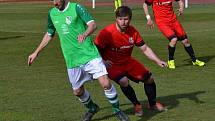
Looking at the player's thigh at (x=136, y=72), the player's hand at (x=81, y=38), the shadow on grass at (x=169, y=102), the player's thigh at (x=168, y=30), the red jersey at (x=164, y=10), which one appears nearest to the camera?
the player's hand at (x=81, y=38)

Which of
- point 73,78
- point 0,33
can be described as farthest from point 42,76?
point 0,33

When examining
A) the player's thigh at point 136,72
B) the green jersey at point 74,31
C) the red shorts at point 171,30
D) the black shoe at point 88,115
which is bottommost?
the red shorts at point 171,30

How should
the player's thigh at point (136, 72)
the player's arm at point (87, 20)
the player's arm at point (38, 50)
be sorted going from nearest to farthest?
the player's arm at point (87, 20), the player's arm at point (38, 50), the player's thigh at point (136, 72)

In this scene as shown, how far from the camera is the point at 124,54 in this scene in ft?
27.6

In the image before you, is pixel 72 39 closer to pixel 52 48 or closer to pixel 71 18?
pixel 71 18

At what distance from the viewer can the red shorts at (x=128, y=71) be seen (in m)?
8.37

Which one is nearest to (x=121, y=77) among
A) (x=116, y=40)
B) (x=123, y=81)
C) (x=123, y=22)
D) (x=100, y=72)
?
(x=123, y=81)

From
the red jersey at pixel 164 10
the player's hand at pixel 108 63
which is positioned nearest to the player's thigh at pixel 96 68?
the player's hand at pixel 108 63

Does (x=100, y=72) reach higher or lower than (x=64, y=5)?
lower

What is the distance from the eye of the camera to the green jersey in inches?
300

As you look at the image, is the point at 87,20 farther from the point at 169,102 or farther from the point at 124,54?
the point at 169,102

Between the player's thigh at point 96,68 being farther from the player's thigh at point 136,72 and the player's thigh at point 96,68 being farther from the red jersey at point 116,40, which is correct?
→ the player's thigh at point 136,72

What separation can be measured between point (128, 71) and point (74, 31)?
4.13 feet

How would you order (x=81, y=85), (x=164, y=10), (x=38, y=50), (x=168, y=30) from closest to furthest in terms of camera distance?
(x=81, y=85)
(x=38, y=50)
(x=168, y=30)
(x=164, y=10)
